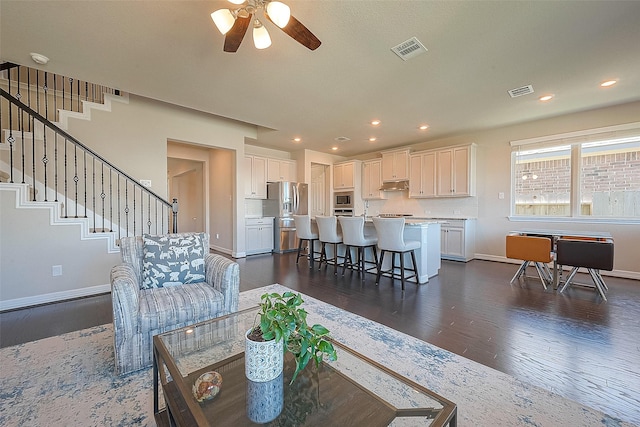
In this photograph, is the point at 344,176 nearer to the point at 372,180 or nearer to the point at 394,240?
the point at 372,180

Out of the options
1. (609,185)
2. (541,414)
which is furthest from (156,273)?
(609,185)

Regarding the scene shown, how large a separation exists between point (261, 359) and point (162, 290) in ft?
4.67

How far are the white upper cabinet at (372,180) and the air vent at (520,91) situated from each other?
3475 mm

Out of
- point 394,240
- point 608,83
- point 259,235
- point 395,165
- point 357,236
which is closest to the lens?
point 608,83

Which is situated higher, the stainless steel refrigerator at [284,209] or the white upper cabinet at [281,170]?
the white upper cabinet at [281,170]

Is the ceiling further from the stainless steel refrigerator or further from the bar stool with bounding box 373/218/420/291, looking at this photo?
the stainless steel refrigerator

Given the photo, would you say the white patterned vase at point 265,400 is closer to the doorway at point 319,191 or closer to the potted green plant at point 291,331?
the potted green plant at point 291,331

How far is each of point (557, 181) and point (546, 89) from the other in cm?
211

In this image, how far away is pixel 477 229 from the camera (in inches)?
218

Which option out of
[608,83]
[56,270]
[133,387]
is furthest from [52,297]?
[608,83]

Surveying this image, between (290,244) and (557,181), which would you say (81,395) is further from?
(557,181)

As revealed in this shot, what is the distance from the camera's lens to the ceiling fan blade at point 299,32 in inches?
73.1

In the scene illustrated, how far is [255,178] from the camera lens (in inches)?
249

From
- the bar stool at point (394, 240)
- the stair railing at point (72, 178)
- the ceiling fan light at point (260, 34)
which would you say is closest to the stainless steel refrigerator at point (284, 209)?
the stair railing at point (72, 178)
